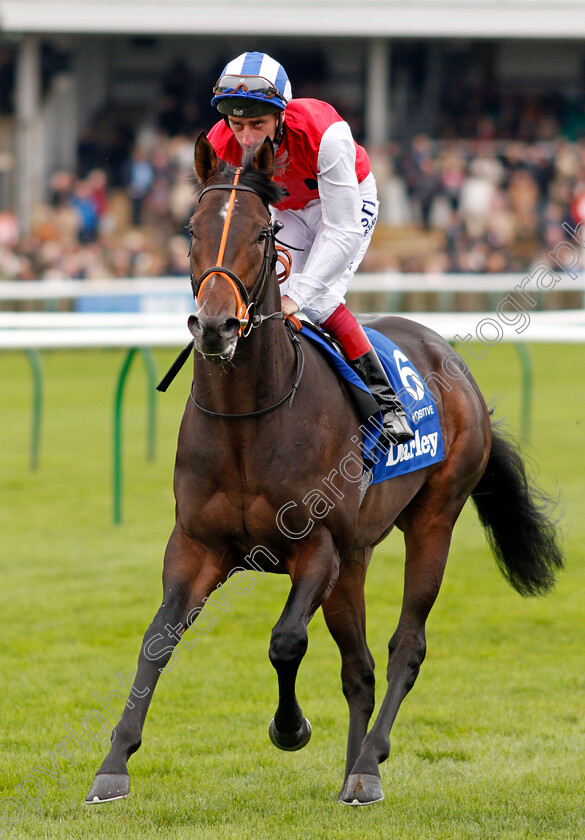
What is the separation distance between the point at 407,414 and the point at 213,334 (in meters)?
1.29

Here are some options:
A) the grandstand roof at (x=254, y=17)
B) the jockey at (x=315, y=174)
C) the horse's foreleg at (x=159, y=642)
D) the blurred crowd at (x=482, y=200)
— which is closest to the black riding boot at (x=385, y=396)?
the jockey at (x=315, y=174)

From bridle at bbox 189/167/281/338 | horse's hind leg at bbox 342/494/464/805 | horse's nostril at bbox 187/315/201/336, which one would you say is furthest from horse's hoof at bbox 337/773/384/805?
horse's nostril at bbox 187/315/201/336

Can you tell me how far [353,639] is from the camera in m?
4.04

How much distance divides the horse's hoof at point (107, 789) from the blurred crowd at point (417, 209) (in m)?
13.8

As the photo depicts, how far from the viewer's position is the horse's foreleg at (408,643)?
3.66 m

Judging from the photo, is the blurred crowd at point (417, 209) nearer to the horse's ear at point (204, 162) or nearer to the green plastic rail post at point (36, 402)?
the green plastic rail post at point (36, 402)

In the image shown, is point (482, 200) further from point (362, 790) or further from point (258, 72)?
point (362, 790)

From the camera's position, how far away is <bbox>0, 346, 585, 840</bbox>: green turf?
3547mm

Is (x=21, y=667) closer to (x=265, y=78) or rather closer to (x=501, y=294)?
(x=265, y=78)

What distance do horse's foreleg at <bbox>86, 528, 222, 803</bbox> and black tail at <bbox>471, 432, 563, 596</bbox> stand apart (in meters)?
1.67

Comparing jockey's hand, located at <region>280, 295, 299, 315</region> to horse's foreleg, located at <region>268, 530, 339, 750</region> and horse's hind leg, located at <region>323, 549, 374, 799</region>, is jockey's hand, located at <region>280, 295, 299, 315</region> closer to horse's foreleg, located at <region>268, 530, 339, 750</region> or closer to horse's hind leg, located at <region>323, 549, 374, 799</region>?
horse's foreleg, located at <region>268, 530, 339, 750</region>

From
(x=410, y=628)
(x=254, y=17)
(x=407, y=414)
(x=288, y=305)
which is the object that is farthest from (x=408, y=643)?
(x=254, y=17)

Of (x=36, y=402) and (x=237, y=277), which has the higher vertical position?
(x=237, y=277)

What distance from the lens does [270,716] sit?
4.50 m
